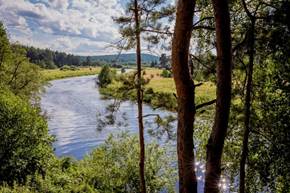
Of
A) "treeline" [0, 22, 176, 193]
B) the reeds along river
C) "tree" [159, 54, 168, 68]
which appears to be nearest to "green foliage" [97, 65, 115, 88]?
"tree" [159, 54, 168, 68]

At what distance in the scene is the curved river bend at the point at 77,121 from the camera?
4141 cm

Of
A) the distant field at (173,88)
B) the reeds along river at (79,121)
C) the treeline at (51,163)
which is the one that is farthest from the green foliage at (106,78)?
the treeline at (51,163)

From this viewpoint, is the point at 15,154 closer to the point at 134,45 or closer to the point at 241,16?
the point at 134,45

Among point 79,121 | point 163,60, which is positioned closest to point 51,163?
point 163,60

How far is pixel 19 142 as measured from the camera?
800 inches

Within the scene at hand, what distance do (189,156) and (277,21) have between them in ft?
14.4

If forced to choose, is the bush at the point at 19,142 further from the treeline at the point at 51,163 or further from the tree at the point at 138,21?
the tree at the point at 138,21

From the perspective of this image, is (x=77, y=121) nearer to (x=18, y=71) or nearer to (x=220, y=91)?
(x=18, y=71)

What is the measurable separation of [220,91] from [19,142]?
1713cm

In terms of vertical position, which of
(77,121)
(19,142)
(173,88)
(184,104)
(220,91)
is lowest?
(77,121)

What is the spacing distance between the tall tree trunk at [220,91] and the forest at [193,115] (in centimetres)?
1

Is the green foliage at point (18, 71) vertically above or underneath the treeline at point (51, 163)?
above

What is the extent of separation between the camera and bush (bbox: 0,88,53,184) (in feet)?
64.3

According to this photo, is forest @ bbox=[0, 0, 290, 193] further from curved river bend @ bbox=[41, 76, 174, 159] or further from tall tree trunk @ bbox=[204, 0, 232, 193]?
curved river bend @ bbox=[41, 76, 174, 159]
